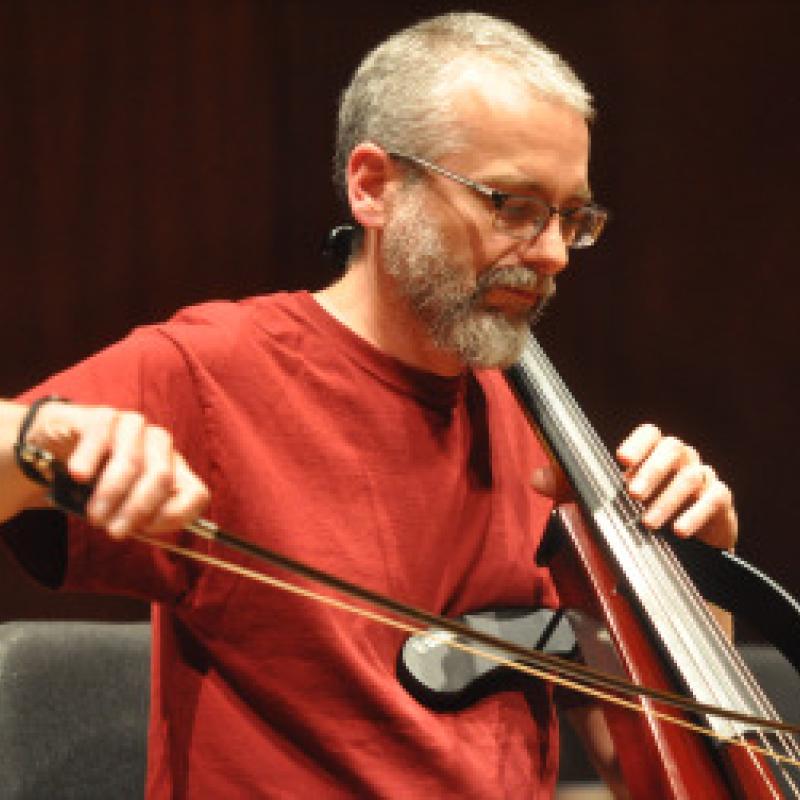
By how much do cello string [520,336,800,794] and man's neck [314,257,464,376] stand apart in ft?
0.27

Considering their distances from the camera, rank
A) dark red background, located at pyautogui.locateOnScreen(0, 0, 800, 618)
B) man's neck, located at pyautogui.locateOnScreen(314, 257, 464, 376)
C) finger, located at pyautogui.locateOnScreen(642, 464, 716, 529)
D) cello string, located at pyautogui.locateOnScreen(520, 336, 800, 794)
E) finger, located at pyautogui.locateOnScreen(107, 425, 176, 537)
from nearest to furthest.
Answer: finger, located at pyautogui.locateOnScreen(107, 425, 176, 537)
cello string, located at pyautogui.locateOnScreen(520, 336, 800, 794)
finger, located at pyautogui.locateOnScreen(642, 464, 716, 529)
man's neck, located at pyautogui.locateOnScreen(314, 257, 464, 376)
dark red background, located at pyautogui.locateOnScreen(0, 0, 800, 618)

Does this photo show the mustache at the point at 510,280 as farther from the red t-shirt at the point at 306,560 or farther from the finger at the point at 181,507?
the finger at the point at 181,507

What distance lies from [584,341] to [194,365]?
1.18m

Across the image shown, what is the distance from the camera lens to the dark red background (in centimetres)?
187

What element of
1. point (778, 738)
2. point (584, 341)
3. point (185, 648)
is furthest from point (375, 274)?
point (584, 341)

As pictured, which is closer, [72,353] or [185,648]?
[185,648]

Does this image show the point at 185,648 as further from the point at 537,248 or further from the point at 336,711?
the point at 537,248

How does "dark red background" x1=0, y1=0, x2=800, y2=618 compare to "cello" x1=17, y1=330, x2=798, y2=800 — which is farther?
"dark red background" x1=0, y1=0, x2=800, y2=618

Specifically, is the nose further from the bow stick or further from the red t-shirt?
the bow stick

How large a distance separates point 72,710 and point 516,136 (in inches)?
24.7

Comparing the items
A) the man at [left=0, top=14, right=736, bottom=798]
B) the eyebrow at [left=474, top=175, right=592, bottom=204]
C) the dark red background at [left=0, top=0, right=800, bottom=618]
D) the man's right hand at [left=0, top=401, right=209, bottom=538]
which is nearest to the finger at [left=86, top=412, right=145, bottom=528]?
the man's right hand at [left=0, top=401, right=209, bottom=538]

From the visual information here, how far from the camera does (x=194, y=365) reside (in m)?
1.04

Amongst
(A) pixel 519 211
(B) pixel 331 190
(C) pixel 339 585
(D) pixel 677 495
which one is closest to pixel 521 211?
(A) pixel 519 211

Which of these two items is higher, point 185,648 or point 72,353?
point 185,648
